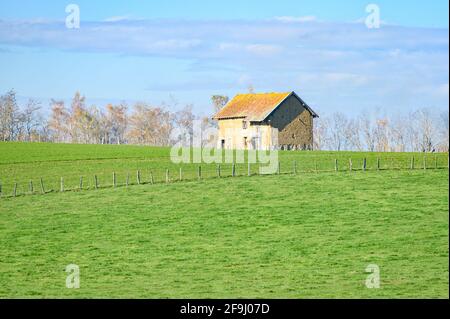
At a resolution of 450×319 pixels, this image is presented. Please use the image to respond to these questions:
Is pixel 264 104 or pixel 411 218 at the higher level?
pixel 264 104

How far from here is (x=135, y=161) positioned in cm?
7769

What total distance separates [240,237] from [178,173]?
26.3 meters

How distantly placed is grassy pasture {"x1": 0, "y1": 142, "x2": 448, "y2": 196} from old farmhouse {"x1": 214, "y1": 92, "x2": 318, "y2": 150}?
8.41m

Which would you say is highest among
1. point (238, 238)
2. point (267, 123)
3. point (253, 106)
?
point (253, 106)

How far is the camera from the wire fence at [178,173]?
2290 inches

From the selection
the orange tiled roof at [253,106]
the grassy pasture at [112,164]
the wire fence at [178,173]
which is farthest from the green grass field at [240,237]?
the orange tiled roof at [253,106]

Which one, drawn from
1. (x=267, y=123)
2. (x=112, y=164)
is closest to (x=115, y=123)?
(x=267, y=123)

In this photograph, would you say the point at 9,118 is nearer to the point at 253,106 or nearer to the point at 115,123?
the point at 115,123

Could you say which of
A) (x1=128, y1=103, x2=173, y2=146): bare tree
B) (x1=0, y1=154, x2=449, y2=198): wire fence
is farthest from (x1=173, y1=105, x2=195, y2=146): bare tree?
(x1=0, y1=154, x2=449, y2=198): wire fence

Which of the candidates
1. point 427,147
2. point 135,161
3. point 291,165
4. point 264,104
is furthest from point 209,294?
point 427,147

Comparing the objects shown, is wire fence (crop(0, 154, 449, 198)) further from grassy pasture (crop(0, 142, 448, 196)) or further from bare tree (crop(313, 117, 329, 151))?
bare tree (crop(313, 117, 329, 151))

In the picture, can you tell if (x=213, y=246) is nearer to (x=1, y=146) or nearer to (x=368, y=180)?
(x=368, y=180)

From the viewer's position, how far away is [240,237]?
3944 cm

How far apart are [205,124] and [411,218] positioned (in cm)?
11039
